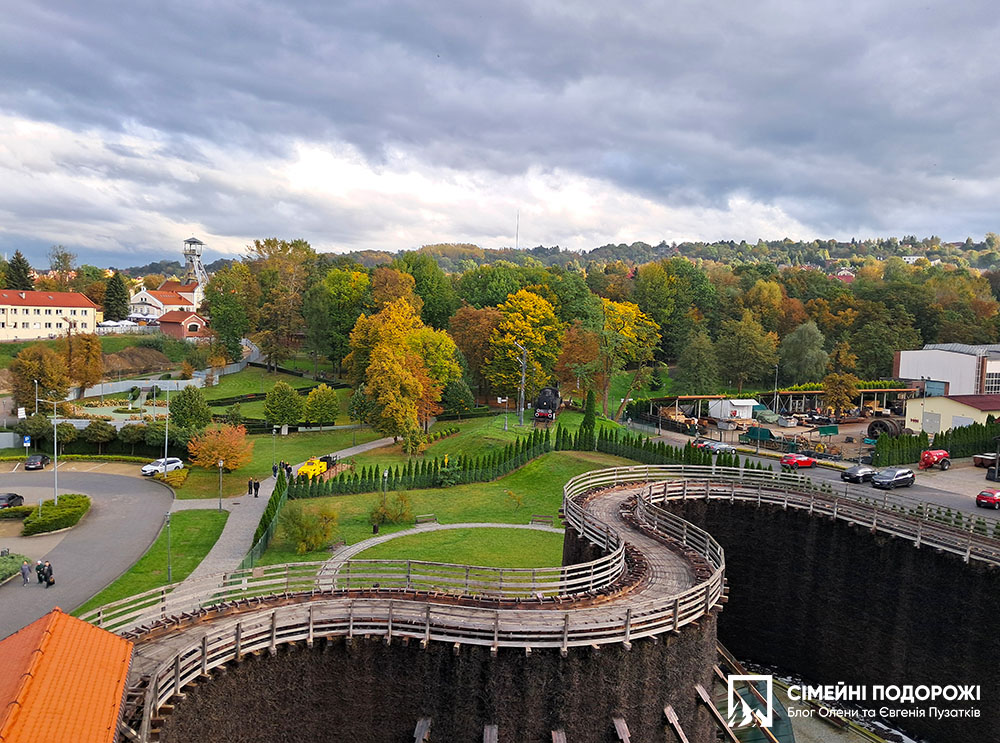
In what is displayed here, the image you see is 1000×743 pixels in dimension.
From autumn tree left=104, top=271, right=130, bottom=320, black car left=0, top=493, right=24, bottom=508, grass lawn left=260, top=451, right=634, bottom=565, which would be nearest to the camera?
grass lawn left=260, top=451, right=634, bottom=565

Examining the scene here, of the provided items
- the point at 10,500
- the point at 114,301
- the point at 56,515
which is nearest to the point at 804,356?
the point at 56,515

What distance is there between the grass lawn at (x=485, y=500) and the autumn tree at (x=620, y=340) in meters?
17.4

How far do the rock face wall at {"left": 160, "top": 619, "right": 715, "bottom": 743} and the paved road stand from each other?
49.7 feet

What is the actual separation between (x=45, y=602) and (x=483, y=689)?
20.0 meters

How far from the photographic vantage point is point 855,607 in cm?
2417

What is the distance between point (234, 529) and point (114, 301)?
81.4 m

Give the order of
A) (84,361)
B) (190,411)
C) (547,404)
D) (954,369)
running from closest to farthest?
(190,411) → (547,404) → (954,369) → (84,361)

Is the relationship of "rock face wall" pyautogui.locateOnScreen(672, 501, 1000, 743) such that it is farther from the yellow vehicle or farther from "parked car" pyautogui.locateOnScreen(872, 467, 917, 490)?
the yellow vehicle

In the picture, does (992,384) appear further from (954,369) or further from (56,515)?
(56,515)

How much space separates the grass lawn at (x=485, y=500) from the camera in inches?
1325

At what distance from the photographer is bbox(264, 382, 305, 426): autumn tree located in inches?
2213

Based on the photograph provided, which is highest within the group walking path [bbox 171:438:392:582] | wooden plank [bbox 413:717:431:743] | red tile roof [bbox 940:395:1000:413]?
red tile roof [bbox 940:395:1000:413]

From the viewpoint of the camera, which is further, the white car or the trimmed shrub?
the white car

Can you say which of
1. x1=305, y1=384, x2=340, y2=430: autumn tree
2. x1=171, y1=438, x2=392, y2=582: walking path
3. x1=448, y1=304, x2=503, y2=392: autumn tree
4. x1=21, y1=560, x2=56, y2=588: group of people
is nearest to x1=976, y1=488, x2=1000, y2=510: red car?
x1=171, y1=438, x2=392, y2=582: walking path
